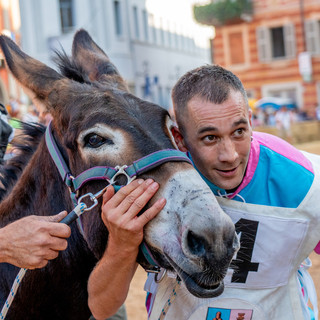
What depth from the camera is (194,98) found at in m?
2.84

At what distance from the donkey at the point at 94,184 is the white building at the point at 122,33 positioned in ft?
64.1

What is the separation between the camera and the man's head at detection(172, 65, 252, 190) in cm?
275

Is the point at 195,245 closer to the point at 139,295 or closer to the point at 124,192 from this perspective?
the point at 124,192

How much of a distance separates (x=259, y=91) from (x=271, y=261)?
30.1 metres

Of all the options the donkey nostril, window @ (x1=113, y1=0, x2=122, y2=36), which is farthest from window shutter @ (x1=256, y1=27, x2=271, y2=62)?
the donkey nostril

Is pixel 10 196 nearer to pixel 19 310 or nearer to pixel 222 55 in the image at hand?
pixel 19 310

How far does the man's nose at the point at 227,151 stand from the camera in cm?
269

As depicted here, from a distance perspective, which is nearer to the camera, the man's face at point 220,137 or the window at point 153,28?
the man's face at point 220,137

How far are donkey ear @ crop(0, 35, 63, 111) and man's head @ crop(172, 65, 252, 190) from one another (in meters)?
0.72

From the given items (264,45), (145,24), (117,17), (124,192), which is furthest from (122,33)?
(124,192)

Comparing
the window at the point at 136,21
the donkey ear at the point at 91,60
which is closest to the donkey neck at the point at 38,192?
the donkey ear at the point at 91,60

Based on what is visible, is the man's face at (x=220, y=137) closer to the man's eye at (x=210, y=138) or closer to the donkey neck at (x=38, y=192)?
the man's eye at (x=210, y=138)

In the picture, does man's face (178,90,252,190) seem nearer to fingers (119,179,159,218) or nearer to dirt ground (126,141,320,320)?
fingers (119,179,159,218)

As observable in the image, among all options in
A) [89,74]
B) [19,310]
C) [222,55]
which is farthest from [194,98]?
[222,55]
